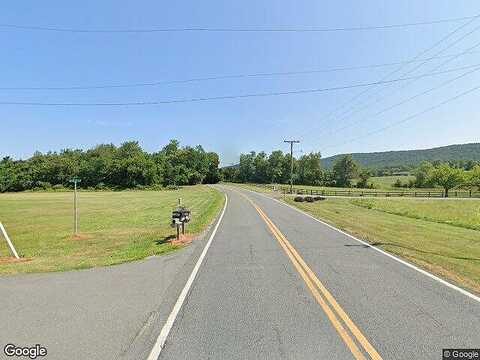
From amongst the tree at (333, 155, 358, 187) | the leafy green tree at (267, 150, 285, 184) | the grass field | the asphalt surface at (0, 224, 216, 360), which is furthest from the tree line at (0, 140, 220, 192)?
the asphalt surface at (0, 224, 216, 360)

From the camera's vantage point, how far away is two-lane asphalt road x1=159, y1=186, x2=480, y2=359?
498 cm

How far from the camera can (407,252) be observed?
1239cm

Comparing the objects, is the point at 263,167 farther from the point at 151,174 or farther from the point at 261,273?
the point at 261,273

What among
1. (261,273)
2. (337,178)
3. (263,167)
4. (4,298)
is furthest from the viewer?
(263,167)

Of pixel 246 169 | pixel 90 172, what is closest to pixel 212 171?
pixel 246 169

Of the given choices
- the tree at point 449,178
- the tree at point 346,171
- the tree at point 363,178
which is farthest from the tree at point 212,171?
the tree at point 449,178

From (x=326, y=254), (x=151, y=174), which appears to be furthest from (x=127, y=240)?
(x=151, y=174)

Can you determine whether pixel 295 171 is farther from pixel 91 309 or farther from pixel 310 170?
pixel 91 309

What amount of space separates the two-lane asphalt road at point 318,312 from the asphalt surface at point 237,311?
0.02 metres

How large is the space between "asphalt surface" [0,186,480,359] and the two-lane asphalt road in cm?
2

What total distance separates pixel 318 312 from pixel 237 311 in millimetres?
1423

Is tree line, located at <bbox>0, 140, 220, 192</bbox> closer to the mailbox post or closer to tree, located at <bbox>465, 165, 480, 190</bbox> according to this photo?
tree, located at <bbox>465, 165, 480, 190</bbox>

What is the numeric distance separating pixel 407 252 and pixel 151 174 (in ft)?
363

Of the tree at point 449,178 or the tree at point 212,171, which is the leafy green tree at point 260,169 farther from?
the tree at point 449,178
